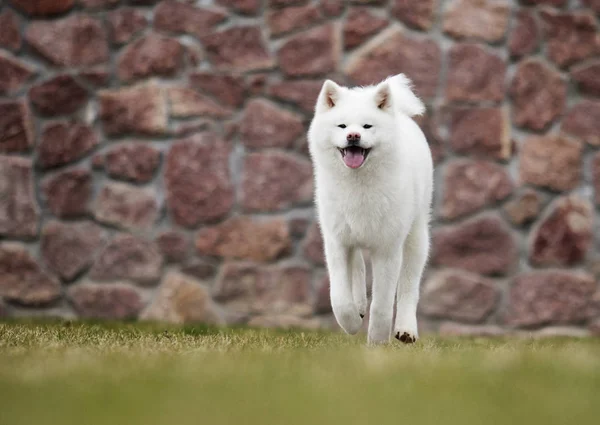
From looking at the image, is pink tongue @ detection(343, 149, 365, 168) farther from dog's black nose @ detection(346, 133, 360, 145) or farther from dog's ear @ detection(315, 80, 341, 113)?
dog's ear @ detection(315, 80, 341, 113)

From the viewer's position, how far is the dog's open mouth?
311 cm

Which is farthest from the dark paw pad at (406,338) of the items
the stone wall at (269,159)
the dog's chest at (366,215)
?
the stone wall at (269,159)

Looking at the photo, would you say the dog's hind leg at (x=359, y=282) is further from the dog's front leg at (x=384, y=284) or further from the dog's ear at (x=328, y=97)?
the dog's ear at (x=328, y=97)

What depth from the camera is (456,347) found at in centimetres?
357

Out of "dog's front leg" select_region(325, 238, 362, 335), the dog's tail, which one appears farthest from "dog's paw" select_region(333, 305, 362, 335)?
the dog's tail

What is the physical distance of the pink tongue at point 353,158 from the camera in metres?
3.11

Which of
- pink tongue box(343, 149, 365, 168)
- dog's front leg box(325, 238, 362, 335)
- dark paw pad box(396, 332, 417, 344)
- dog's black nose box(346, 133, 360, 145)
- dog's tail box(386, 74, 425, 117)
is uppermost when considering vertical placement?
dog's tail box(386, 74, 425, 117)

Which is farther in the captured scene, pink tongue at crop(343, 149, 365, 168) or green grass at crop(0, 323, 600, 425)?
pink tongue at crop(343, 149, 365, 168)

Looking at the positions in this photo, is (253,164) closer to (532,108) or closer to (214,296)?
(214,296)

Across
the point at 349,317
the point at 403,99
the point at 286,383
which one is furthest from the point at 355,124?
the point at 286,383

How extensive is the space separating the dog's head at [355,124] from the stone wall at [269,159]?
143 centimetres

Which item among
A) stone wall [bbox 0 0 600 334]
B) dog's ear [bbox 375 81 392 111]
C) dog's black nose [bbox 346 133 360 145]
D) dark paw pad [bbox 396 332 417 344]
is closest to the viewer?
dog's black nose [bbox 346 133 360 145]

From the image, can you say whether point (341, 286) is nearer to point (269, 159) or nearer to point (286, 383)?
point (286, 383)

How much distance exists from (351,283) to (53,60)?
2.30 metres
